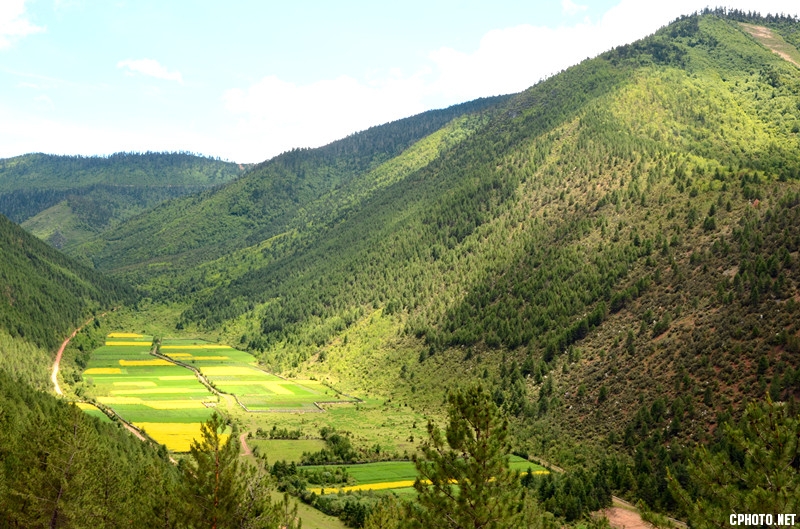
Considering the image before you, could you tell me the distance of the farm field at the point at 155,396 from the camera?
12624 centimetres

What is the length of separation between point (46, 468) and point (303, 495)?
166 ft

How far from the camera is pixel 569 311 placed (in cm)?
14275

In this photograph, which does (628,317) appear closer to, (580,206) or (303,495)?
(580,206)

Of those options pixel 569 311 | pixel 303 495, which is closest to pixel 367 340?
pixel 569 311

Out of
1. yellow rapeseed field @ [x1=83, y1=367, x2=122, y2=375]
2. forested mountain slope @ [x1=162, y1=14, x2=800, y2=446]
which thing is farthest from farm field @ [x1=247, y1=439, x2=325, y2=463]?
yellow rapeseed field @ [x1=83, y1=367, x2=122, y2=375]

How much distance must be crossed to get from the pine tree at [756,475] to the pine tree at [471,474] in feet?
30.1

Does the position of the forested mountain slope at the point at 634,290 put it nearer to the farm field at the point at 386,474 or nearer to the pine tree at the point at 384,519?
the farm field at the point at 386,474

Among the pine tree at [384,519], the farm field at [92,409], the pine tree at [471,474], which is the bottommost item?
the farm field at [92,409]

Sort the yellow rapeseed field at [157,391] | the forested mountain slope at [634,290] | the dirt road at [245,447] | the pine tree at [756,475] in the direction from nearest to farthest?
the pine tree at [756,475] < the forested mountain slope at [634,290] < the dirt road at [245,447] < the yellow rapeseed field at [157,391]

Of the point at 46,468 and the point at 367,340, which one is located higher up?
the point at 46,468

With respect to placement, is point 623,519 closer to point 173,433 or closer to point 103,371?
point 173,433

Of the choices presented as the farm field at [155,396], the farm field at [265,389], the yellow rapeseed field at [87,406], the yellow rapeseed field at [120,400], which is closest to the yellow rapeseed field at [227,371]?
the farm field at [265,389]

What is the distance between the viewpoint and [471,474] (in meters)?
35.8

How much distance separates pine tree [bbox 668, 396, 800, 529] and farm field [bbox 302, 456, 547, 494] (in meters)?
64.0
